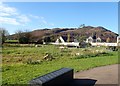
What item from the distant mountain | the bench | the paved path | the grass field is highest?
the distant mountain

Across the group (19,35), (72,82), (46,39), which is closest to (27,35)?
(19,35)

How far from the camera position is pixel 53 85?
592cm

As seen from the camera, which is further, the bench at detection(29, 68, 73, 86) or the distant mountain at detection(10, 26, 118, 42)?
the distant mountain at detection(10, 26, 118, 42)

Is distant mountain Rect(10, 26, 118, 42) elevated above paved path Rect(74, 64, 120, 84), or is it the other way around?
distant mountain Rect(10, 26, 118, 42)

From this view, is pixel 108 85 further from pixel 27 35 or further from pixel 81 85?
pixel 27 35

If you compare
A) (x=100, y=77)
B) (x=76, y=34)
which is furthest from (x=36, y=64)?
(x=76, y=34)

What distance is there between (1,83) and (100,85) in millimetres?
3562

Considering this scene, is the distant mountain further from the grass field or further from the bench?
the bench

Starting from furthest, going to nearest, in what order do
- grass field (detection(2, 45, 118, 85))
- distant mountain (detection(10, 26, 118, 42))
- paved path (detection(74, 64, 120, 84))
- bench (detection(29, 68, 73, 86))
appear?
distant mountain (detection(10, 26, 118, 42)) → grass field (detection(2, 45, 118, 85)) → paved path (detection(74, 64, 120, 84)) → bench (detection(29, 68, 73, 86))

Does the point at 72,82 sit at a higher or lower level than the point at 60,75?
lower

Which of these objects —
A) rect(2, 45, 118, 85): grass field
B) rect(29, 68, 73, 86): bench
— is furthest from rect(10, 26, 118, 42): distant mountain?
rect(29, 68, 73, 86): bench

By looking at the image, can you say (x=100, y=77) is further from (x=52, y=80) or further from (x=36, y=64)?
(x=36, y=64)

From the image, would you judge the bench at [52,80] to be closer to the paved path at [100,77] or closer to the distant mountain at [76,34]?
the paved path at [100,77]

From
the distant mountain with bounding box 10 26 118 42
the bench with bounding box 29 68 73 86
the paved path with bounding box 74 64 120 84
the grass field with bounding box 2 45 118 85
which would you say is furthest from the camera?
the distant mountain with bounding box 10 26 118 42
